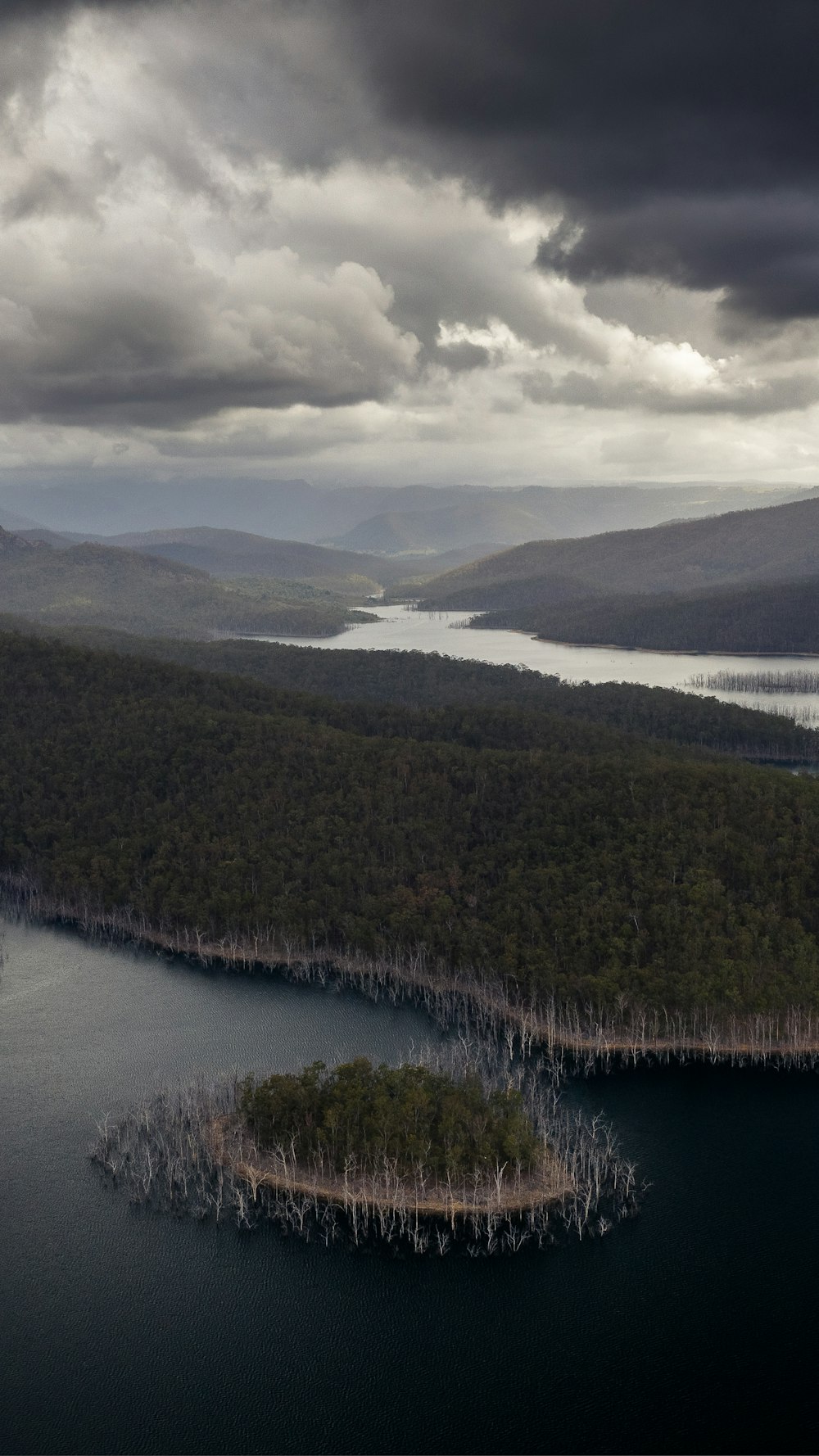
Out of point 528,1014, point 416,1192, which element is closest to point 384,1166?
point 416,1192

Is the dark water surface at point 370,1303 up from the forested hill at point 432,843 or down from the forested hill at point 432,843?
down

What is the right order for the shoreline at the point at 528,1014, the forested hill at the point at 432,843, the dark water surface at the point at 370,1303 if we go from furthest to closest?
the forested hill at the point at 432,843
the shoreline at the point at 528,1014
the dark water surface at the point at 370,1303

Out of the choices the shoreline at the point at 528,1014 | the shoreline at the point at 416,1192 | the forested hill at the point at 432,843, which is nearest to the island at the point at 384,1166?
the shoreline at the point at 416,1192

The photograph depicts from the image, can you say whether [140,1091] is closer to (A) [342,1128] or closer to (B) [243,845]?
(A) [342,1128]

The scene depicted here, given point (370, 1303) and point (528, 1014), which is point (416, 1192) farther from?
point (528, 1014)

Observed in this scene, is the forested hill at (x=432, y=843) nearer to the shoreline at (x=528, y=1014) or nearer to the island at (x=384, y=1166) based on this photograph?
the shoreline at (x=528, y=1014)

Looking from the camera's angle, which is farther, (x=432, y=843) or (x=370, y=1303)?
(x=432, y=843)

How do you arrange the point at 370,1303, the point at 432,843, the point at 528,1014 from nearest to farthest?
the point at 370,1303
the point at 528,1014
the point at 432,843
